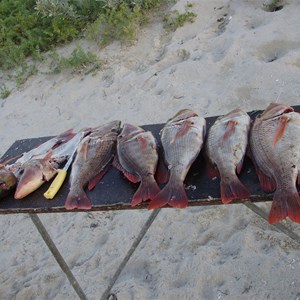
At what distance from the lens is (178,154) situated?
2457 millimetres

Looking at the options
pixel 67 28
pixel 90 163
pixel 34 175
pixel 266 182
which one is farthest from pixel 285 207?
pixel 67 28

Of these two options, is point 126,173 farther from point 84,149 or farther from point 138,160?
point 84,149

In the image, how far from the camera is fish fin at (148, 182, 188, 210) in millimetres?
2148

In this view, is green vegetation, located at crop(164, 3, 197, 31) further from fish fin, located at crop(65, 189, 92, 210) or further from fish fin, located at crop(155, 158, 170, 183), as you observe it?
fish fin, located at crop(65, 189, 92, 210)

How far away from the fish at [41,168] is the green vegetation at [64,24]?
4542mm

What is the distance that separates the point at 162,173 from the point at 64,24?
20.4 ft

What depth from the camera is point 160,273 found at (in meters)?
3.64

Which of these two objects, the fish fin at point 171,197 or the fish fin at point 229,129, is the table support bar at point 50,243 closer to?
the fish fin at point 171,197

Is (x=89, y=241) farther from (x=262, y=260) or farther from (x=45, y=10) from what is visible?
(x=45, y=10)

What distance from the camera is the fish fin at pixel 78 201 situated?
7.98 feet

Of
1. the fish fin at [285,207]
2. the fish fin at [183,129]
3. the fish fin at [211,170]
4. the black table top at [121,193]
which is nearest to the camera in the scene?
the fish fin at [285,207]

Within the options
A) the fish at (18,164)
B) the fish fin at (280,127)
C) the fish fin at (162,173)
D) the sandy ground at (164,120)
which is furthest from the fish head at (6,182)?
the fish fin at (280,127)

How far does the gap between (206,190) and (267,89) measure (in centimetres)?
327

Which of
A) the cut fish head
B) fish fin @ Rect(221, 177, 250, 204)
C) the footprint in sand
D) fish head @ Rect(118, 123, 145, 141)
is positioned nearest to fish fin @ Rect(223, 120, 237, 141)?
fish fin @ Rect(221, 177, 250, 204)
